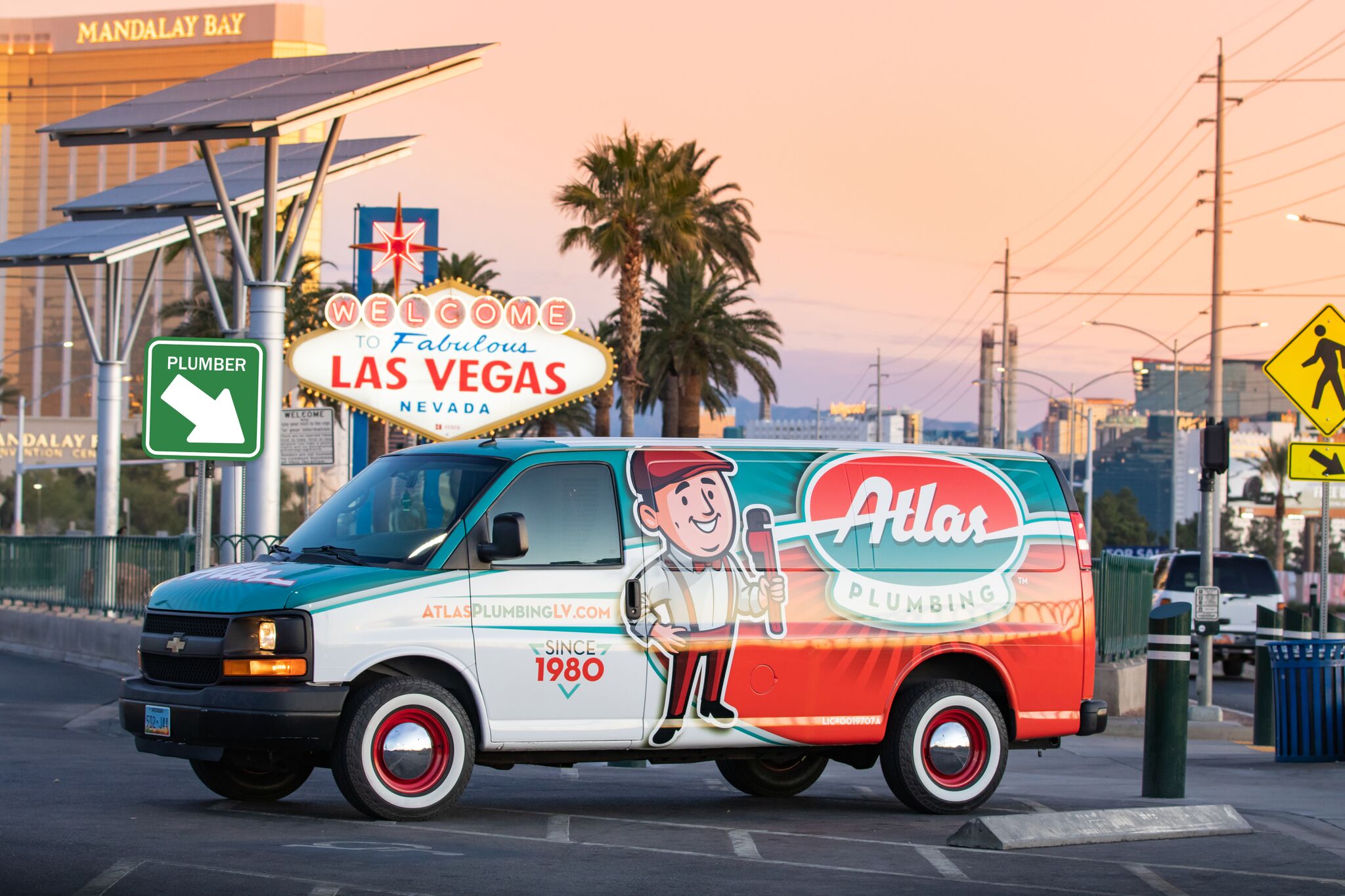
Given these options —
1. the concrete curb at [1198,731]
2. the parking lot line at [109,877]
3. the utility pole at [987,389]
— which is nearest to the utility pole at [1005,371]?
the utility pole at [987,389]

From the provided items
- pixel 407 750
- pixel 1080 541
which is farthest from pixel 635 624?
pixel 1080 541

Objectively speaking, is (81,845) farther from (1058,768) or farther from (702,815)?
(1058,768)

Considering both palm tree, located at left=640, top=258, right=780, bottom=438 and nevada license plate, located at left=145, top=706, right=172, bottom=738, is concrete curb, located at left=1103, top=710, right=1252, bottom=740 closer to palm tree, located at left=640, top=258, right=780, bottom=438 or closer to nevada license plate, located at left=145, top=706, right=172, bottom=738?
nevada license plate, located at left=145, top=706, right=172, bottom=738

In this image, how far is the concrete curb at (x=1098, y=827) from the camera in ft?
31.2

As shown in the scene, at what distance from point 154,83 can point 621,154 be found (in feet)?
496

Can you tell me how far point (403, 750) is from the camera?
32.0 ft

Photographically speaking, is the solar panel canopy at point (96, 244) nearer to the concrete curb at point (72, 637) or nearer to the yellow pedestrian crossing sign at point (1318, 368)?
the concrete curb at point (72, 637)

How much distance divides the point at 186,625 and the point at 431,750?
1.54m

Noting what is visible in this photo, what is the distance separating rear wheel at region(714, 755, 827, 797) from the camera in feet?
39.2

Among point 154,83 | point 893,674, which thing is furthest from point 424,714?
point 154,83

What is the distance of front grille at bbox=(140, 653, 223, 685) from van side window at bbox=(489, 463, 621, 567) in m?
1.73

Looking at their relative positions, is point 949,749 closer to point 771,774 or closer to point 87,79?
point 771,774

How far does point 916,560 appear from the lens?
11.0 m

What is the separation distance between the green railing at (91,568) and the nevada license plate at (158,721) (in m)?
11.7
